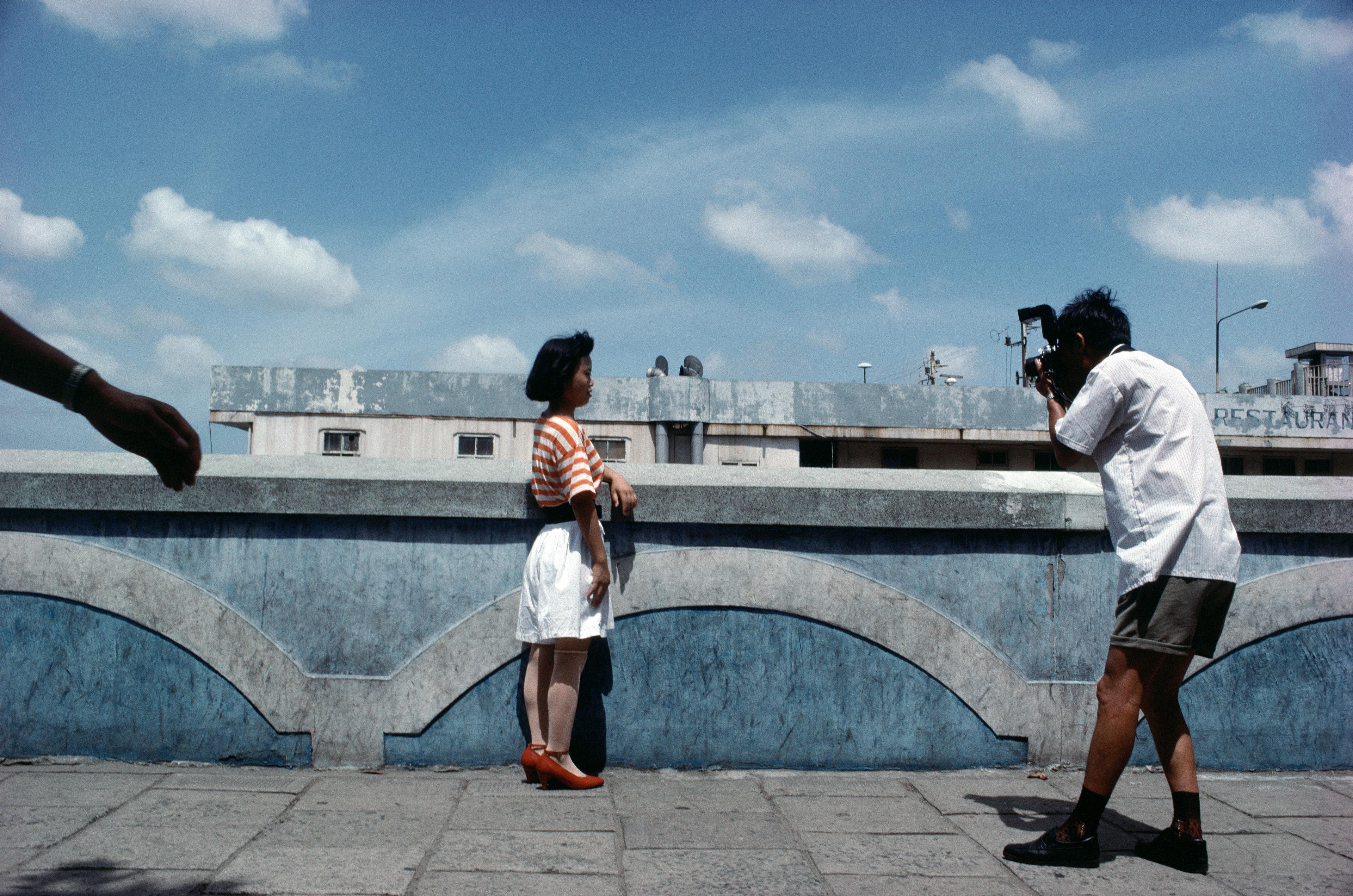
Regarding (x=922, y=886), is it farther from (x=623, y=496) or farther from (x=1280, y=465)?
(x=1280, y=465)

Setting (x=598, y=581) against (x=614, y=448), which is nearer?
(x=598, y=581)

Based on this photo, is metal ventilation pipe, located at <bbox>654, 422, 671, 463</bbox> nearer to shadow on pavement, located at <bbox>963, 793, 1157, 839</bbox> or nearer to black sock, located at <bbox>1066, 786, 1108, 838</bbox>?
shadow on pavement, located at <bbox>963, 793, 1157, 839</bbox>

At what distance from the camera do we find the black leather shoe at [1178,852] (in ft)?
9.09

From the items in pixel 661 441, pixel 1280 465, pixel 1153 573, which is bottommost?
pixel 1153 573

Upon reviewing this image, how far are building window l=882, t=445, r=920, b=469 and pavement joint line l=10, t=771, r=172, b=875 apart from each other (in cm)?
2829

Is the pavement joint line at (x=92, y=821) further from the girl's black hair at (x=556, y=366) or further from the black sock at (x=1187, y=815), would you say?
the black sock at (x=1187, y=815)

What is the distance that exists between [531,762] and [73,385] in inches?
88.0

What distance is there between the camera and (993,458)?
31.5 metres

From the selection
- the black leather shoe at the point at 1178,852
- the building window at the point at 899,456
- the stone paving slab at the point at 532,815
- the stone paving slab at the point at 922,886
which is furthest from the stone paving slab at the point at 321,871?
the building window at the point at 899,456

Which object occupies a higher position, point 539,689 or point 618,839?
point 539,689

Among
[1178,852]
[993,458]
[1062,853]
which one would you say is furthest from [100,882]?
[993,458]

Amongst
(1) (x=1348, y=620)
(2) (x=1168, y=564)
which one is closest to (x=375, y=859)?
(2) (x=1168, y=564)

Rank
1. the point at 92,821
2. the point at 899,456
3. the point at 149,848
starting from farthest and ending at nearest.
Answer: the point at 899,456
the point at 92,821
the point at 149,848

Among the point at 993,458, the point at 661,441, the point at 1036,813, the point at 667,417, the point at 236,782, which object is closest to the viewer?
the point at 1036,813
